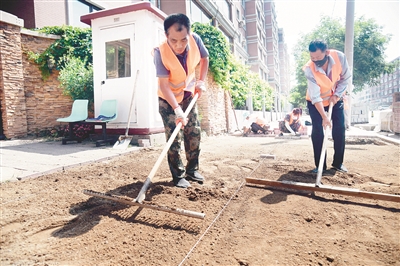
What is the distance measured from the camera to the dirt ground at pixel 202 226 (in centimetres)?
122

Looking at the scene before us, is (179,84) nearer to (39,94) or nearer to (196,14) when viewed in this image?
(39,94)

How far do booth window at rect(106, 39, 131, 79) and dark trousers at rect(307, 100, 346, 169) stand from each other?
418 cm

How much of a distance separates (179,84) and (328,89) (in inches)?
71.0

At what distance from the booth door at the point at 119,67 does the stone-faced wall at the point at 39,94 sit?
8.19 ft

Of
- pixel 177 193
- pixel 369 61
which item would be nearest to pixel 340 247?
pixel 177 193

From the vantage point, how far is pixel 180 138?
2418 mm

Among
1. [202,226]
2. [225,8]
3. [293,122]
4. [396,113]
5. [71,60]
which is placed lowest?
[202,226]

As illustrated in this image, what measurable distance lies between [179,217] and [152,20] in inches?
194

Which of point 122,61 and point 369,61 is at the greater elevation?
point 369,61

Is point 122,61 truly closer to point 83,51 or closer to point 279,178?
point 83,51

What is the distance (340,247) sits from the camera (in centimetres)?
128

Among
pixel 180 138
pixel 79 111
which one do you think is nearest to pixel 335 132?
pixel 180 138

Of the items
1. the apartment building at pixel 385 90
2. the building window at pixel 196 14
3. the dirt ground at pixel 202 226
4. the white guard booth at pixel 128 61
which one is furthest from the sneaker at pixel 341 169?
the apartment building at pixel 385 90

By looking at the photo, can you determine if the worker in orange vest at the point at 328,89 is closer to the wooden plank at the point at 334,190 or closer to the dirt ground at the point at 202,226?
the dirt ground at the point at 202,226
